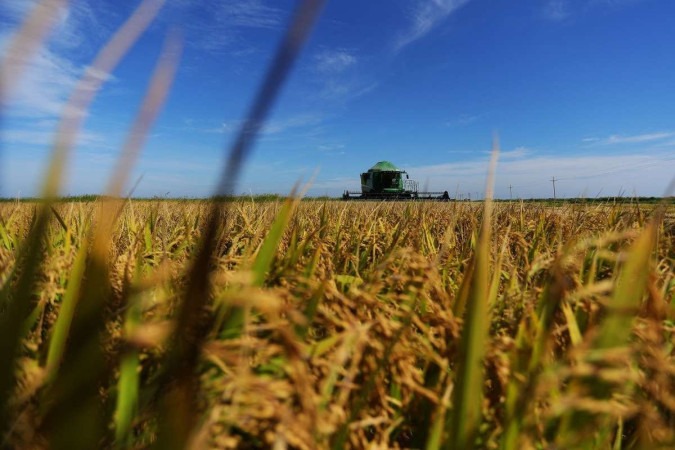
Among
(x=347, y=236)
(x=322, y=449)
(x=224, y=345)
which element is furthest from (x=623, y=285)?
(x=347, y=236)

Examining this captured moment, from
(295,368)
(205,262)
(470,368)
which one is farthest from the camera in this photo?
(470,368)

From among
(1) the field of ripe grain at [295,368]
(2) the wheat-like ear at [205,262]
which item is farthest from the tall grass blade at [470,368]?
(2) the wheat-like ear at [205,262]

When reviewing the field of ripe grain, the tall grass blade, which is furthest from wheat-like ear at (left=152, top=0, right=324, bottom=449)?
the tall grass blade

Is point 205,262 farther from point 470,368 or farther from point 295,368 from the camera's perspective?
point 470,368

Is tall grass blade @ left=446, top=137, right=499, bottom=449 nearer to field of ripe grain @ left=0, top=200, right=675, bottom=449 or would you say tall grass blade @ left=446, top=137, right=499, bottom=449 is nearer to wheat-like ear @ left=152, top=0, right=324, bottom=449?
field of ripe grain @ left=0, top=200, right=675, bottom=449

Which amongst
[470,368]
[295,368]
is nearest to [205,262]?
[295,368]

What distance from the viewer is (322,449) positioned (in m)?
0.61

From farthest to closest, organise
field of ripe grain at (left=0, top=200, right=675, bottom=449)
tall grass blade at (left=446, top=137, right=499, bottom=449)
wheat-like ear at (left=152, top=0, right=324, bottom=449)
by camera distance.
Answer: tall grass blade at (left=446, top=137, right=499, bottom=449) → field of ripe grain at (left=0, top=200, right=675, bottom=449) → wheat-like ear at (left=152, top=0, right=324, bottom=449)

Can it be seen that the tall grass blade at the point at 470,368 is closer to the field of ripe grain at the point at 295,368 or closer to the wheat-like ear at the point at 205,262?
the field of ripe grain at the point at 295,368

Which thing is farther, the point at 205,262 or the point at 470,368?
the point at 470,368

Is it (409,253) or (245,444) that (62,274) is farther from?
(409,253)

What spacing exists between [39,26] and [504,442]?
75 cm

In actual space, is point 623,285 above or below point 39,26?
below

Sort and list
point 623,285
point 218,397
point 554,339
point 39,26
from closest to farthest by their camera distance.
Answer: point 39,26 → point 218,397 → point 623,285 → point 554,339
